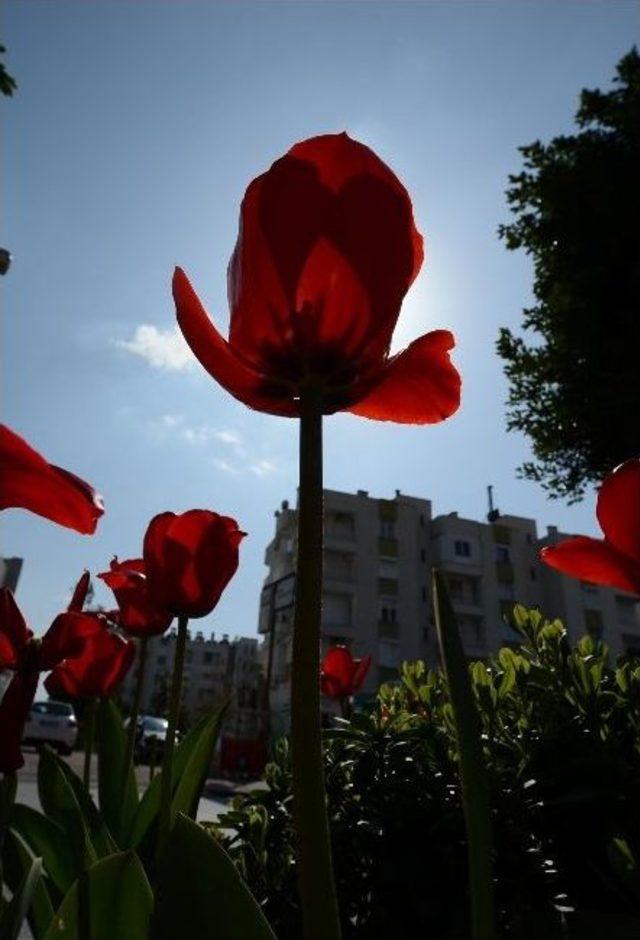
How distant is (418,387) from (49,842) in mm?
1299

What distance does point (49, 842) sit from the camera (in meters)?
1.38

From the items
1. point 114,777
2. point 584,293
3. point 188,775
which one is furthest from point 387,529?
point 188,775

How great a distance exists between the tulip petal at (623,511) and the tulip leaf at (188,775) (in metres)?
1.05

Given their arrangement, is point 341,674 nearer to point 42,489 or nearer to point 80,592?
point 80,592

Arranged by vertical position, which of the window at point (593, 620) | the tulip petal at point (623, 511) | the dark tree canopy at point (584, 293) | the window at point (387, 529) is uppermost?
the window at point (387, 529)

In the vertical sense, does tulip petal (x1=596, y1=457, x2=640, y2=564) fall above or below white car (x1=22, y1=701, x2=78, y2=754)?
below

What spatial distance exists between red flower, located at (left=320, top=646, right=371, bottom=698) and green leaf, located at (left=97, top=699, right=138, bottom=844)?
2.67ft

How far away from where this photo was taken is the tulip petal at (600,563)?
69cm

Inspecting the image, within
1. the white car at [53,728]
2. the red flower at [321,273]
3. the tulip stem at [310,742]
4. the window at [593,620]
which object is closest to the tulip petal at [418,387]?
the red flower at [321,273]

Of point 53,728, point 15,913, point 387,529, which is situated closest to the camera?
point 15,913

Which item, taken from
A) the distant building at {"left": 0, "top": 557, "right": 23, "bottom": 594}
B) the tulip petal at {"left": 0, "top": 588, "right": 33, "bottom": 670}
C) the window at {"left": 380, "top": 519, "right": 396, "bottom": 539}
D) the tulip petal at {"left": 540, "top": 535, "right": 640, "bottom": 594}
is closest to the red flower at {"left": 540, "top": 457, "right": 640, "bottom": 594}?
the tulip petal at {"left": 540, "top": 535, "right": 640, "bottom": 594}

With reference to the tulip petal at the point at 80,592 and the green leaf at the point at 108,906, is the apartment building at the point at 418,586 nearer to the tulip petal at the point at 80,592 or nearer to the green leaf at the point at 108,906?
the tulip petal at the point at 80,592

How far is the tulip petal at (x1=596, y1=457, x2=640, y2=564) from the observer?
0.69 m

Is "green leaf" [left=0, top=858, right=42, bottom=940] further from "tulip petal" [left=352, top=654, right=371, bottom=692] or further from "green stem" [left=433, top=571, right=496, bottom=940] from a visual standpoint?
"tulip petal" [left=352, top=654, right=371, bottom=692]
